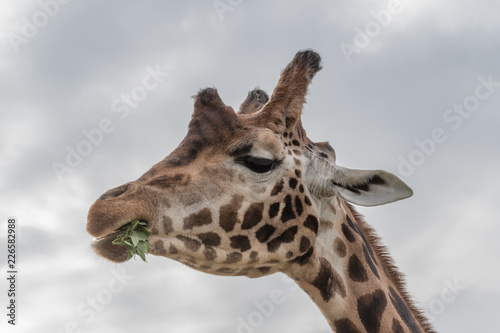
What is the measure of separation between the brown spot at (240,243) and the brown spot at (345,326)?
1337mm

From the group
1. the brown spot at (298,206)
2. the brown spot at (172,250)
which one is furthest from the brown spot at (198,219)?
the brown spot at (298,206)

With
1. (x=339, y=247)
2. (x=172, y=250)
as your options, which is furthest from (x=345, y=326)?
(x=172, y=250)

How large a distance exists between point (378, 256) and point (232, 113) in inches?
104

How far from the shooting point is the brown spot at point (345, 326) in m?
5.78

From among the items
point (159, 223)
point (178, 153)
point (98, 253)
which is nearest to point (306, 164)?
point (178, 153)

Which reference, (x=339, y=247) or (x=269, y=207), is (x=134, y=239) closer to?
(x=269, y=207)

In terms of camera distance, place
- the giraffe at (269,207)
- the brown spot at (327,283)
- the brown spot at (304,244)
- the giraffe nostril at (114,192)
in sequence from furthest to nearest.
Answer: the brown spot at (327,283)
the brown spot at (304,244)
the giraffe at (269,207)
the giraffe nostril at (114,192)

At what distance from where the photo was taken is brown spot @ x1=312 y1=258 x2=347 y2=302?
5.83 m

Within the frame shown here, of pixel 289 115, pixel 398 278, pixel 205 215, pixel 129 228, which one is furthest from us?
pixel 398 278

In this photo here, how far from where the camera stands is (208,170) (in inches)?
221

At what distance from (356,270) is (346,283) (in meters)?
0.21

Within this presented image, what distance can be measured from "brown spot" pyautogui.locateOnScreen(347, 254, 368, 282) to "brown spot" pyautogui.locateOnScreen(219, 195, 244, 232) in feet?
4.86

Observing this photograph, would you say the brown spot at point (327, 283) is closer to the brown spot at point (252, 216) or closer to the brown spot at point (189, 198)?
the brown spot at point (252, 216)

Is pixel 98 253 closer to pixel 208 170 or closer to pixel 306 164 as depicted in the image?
pixel 208 170
